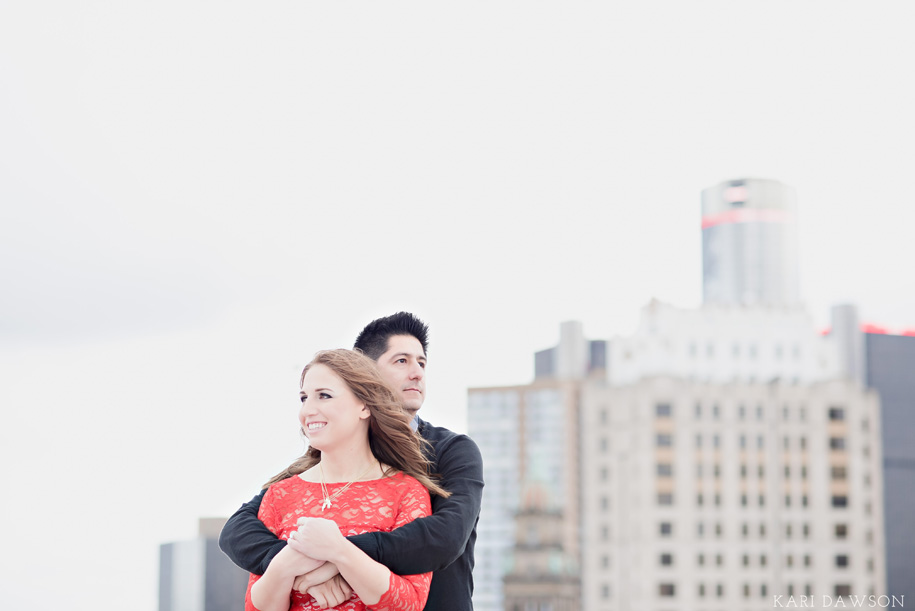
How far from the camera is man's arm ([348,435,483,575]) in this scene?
6.39ft

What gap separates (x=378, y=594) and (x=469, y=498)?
0.34 metres

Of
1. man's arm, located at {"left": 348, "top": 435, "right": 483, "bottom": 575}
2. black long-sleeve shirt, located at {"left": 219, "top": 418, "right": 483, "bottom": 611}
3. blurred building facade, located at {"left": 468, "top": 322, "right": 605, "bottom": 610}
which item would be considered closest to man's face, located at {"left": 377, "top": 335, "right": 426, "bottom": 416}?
black long-sleeve shirt, located at {"left": 219, "top": 418, "right": 483, "bottom": 611}

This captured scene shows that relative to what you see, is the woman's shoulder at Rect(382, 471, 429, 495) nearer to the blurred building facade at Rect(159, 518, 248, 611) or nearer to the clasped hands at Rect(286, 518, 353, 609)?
the clasped hands at Rect(286, 518, 353, 609)

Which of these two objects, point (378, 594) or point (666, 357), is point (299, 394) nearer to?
point (378, 594)

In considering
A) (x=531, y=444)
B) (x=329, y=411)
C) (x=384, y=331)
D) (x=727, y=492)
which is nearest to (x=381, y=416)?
(x=329, y=411)

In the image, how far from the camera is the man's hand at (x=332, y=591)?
76.2 inches

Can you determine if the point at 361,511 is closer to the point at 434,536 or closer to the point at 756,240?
the point at 434,536

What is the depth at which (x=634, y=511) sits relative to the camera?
6025 cm

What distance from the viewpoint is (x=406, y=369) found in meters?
2.57

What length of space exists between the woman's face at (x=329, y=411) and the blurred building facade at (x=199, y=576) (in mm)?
63121

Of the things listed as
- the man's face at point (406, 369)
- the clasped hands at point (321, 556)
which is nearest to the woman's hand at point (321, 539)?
the clasped hands at point (321, 556)

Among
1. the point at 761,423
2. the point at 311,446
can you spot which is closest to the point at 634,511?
the point at 761,423

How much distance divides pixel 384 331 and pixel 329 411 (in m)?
0.57

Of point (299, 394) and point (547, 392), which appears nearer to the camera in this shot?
point (299, 394)
